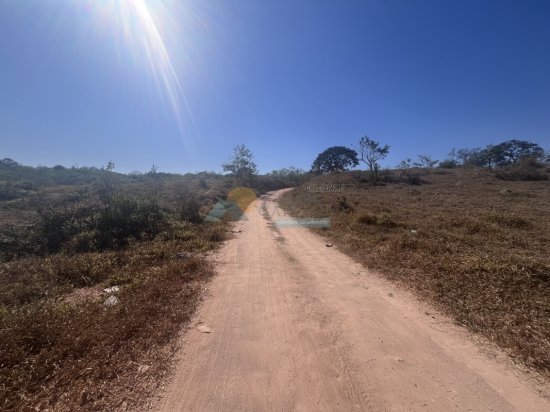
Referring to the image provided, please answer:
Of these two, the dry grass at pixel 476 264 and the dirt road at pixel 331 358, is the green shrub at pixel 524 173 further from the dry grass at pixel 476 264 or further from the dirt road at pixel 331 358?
the dirt road at pixel 331 358

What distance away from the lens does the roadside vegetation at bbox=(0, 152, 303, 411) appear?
3.34m

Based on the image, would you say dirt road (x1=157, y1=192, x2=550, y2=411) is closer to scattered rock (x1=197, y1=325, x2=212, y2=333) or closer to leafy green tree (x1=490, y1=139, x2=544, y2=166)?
scattered rock (x1=197, y1=325, x2=212, y2=333)

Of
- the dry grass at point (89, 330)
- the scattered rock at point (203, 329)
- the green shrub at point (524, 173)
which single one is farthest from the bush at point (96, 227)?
the green shrub at point (524, 173)

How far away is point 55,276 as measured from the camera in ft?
24.2

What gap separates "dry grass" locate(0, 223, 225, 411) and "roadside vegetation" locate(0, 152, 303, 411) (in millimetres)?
14

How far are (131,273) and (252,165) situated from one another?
130 feet

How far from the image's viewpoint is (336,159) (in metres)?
68.2

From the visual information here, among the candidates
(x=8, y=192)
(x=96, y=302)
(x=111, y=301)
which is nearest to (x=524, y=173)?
(x=111, y=301)

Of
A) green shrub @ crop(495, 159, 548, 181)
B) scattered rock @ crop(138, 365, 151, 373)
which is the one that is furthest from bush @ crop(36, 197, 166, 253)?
green shrub @ crop(495, 159, 548, 181)

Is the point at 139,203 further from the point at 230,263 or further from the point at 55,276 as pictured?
the point at 230,263

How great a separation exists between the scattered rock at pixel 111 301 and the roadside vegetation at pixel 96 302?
0.09 feet

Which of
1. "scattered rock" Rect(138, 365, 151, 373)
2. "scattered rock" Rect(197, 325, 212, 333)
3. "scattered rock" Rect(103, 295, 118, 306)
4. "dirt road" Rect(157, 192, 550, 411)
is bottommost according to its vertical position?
"dirt road" Rect(157, 192, 550, 411)

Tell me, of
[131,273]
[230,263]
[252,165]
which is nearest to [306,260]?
[230,263]

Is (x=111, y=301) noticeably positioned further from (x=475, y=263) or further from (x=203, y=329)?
(x=475, y=263)
